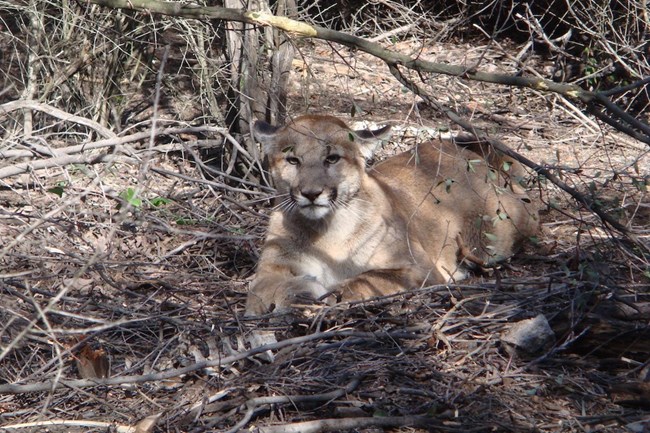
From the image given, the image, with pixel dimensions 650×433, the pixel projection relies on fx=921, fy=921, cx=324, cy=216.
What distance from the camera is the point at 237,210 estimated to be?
7.78m

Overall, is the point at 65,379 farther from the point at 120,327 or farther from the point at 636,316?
the point at 636,316

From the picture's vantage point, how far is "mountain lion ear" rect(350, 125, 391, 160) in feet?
21.2

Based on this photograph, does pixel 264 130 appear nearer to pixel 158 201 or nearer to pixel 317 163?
pixel 317 163

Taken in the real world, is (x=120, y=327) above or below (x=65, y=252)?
above

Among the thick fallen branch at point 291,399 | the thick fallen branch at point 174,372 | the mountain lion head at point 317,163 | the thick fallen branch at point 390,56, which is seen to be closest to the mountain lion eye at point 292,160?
the mountain lion head at point 317,163

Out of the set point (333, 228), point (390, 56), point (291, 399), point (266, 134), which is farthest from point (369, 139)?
point (291, 399)

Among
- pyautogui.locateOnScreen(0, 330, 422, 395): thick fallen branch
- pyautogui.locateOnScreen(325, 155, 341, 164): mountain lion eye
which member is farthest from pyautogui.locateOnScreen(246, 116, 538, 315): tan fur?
pyautogui.locateOnScreen(0, 330, 422, 395): thick fallen branch

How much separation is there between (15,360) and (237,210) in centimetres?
300

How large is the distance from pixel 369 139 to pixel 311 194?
1.95ft

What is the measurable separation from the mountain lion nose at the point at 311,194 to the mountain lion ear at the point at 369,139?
0.52 meters

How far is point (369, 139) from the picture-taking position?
6355 millimetres

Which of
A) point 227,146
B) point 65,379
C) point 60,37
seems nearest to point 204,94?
point 227,146

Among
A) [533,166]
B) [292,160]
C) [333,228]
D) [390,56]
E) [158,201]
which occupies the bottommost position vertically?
[158,201]

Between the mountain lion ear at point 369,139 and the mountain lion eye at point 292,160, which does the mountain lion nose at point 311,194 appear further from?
the mountain lion ear at point 369,139
